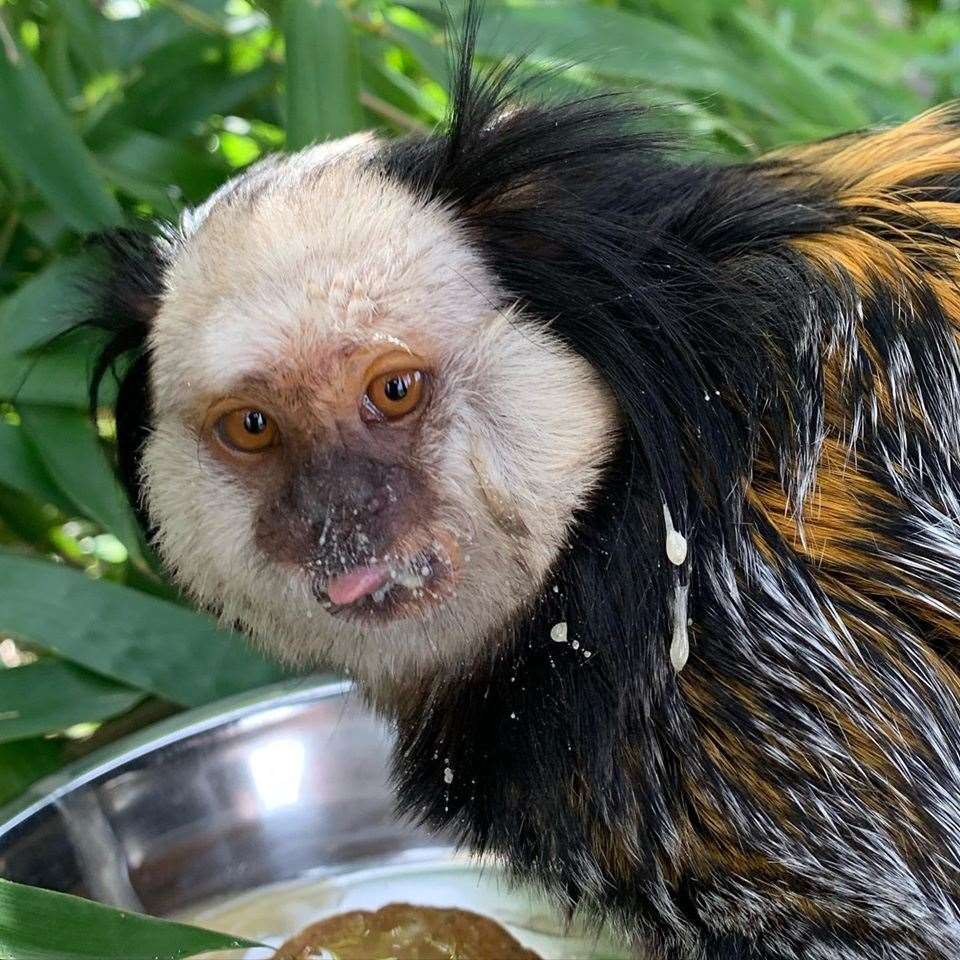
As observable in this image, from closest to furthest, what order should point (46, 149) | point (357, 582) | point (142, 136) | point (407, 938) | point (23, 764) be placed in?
point (357, 582), point (407, 938), point (23, 764), point (46, 149), point (142, 136)

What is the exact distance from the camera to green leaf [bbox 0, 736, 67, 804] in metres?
1.84

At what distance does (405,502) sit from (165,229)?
51 cm

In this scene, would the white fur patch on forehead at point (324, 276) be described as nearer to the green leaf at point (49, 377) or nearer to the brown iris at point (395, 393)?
the brown iris at point (395, 393)

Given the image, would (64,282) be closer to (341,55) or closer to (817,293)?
(341,55)

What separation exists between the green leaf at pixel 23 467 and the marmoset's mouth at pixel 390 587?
2.96 feet

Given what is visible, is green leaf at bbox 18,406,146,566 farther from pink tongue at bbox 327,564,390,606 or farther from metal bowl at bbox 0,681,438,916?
pink tongue at bbox 327,564,390,606

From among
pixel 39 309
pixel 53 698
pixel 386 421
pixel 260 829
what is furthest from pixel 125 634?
pixel 386 421

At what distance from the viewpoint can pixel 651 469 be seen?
1.18 m

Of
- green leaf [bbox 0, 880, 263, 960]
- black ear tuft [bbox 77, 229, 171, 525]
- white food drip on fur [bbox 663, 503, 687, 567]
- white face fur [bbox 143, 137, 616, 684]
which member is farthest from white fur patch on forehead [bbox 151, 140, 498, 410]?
green leaf [bbox 0, 880, 263, 960]

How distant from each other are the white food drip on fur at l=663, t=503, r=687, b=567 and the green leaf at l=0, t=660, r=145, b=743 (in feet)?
3.28

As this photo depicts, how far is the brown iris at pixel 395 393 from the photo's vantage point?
118 centimetres

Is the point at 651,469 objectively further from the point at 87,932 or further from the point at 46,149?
the point at 46,149

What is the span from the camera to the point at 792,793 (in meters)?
1.19

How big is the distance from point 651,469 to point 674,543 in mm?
70
